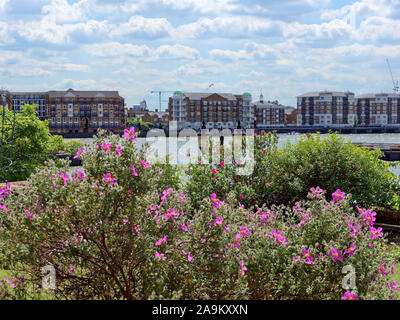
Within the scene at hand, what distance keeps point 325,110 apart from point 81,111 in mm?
98228

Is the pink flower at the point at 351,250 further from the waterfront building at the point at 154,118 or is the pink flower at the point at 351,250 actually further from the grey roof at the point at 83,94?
the waterfront building at the point at 154,118

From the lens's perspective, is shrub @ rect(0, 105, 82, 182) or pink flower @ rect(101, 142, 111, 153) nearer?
pink flower @ rect(101, 142, 111, 153)

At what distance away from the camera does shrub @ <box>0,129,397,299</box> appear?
16.6ft

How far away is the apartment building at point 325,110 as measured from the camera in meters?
194

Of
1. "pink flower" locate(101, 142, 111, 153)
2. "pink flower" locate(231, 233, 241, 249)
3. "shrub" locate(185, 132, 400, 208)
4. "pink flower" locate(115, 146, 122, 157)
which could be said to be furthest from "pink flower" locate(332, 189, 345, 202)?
"shrub" locate(185, 132, 400, 208)

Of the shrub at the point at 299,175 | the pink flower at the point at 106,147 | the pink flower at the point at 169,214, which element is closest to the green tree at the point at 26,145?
the shrub at the point at 299,175

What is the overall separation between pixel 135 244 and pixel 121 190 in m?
0.74

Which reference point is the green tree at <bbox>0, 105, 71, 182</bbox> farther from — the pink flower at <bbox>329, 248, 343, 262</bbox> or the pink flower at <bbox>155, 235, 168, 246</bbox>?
the pink flower at <bbox>329, 248, 343, 262</bbox>

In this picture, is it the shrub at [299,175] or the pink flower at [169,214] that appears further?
the shrub at [299,175]

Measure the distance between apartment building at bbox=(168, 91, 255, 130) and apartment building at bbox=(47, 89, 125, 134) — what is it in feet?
66.8

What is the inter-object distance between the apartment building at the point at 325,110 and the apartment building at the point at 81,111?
79979 mm

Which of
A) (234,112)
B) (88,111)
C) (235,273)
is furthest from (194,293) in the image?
(234,112)

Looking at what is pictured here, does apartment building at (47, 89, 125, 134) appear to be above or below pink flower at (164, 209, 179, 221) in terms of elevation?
above

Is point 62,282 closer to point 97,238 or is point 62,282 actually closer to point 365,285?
point 97,238
